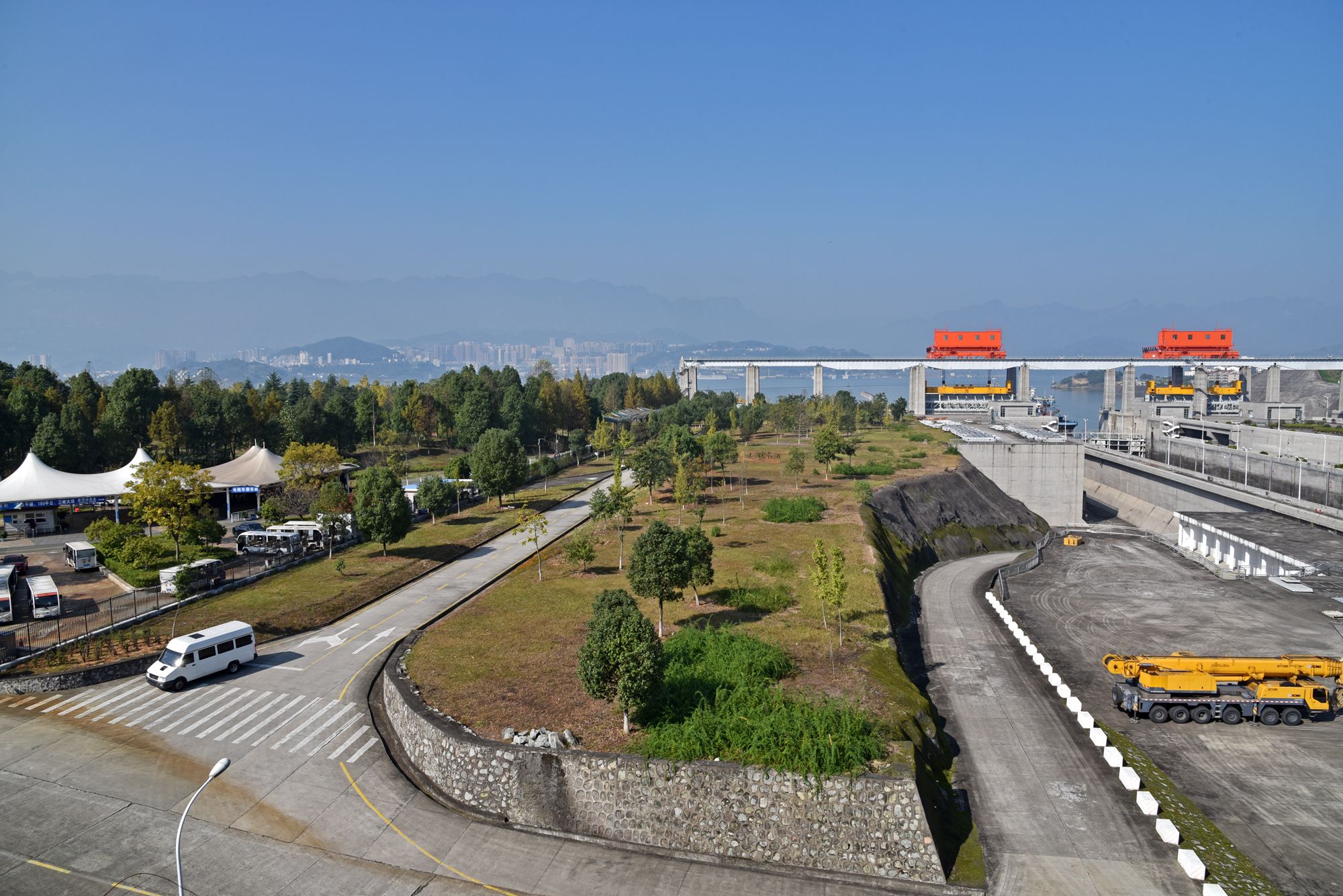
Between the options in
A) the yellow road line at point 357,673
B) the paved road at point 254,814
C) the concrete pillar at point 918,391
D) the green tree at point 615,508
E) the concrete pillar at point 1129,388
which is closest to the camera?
the paved road at point 254,814

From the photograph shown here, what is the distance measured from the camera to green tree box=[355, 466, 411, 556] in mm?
38625

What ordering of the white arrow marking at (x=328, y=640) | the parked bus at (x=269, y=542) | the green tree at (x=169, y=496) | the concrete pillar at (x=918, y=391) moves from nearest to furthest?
1. the white arrow marking at (x=328, y=640)
2. the green tree at (x=169, y=496)
3. the parked bus at (x=269, y=542)
4. the concrete pillar at (x=918, y=391)

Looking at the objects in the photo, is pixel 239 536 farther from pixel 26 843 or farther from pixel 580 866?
pixel 580 866

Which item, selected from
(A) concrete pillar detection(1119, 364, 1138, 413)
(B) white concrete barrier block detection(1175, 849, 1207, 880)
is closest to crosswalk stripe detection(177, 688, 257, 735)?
(B) white concrete barrier block detection(1175, 849, 1207, 880)

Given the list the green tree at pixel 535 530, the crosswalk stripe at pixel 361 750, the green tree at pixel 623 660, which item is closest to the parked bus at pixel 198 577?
the green tree at pixel 535 530

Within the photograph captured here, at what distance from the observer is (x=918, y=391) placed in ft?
433

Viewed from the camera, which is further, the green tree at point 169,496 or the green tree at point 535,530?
the green tree at point 535,530

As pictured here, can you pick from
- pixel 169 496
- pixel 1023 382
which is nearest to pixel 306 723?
pixel 169 496

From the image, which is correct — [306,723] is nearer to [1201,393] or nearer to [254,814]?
[254,814]

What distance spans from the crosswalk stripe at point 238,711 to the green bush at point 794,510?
3194cm

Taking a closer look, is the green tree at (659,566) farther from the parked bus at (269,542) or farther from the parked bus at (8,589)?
the parked bus at (8,589)

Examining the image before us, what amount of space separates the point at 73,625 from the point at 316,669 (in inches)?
401

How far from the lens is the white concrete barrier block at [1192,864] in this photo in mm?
16562

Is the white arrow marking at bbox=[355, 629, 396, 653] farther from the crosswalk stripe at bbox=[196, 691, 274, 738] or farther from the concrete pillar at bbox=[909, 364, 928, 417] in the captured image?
the concrete pillar at bbox=[909, 364, 928, 417]
